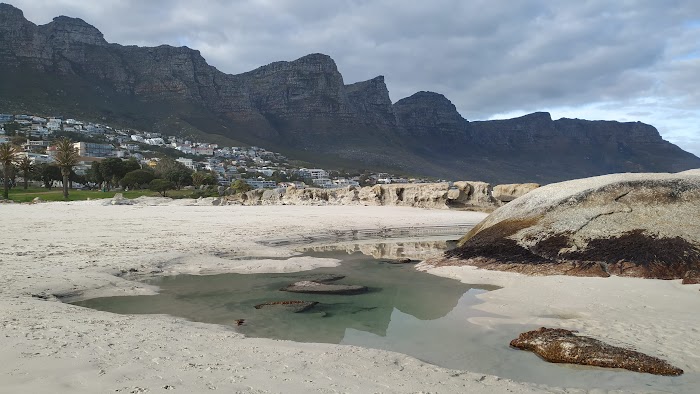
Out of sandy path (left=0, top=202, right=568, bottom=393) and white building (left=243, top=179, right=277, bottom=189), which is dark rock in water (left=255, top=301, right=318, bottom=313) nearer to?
sandy path (left=0, top=202, right=568, bottom=393)

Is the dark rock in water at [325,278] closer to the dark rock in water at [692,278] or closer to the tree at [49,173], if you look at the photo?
the dark rock in water at [692,278]

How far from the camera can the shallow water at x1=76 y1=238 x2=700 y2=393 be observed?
584 centimetres

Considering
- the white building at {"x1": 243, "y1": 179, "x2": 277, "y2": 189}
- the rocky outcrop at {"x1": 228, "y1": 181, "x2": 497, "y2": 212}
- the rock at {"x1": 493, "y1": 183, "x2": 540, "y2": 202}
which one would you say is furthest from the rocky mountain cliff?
the rock at {"x1": 493, "y1": 183, "x2": 540, "y2": 202}

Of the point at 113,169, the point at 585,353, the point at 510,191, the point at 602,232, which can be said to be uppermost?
the point at 113,169

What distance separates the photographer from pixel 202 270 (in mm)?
12898

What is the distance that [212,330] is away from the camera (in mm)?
7309

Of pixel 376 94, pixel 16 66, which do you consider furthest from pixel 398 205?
pixel 376 94

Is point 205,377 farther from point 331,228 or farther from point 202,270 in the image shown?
point 331,228

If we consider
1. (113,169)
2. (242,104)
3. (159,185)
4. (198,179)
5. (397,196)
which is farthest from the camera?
(242,104)

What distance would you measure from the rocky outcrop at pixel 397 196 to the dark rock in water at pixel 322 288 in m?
30.9

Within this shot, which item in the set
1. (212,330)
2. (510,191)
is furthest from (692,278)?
(510,191)

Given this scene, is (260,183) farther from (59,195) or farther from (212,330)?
(212,330)

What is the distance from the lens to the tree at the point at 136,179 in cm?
5950

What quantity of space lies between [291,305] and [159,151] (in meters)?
120
